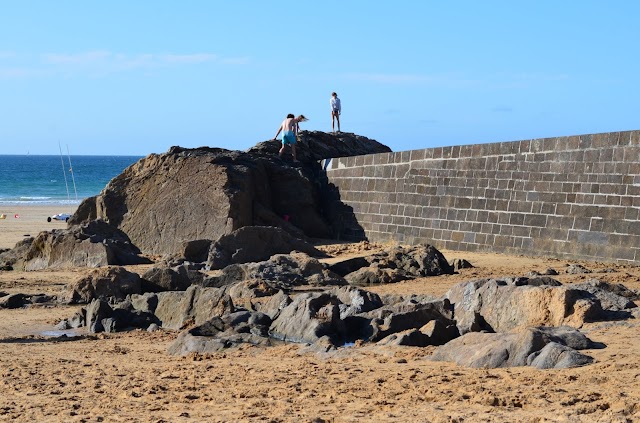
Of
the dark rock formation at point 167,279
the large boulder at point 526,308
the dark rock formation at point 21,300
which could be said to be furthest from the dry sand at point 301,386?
the dark rock formation at point 167,279

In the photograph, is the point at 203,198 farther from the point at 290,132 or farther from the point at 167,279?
the point at 167,279

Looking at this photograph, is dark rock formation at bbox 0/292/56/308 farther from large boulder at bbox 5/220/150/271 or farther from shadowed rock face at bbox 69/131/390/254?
shadowed rock face at bbox 69/131/390/254

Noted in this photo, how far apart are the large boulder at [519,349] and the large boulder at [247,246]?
7609 mm

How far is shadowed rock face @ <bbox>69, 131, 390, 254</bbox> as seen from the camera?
19047mm

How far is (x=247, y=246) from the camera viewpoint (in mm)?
15875

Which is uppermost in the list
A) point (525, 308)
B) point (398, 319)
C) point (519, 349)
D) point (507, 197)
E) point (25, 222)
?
point (507, 197)

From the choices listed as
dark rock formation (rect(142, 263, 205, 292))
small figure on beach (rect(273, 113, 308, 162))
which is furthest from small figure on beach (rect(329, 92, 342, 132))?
dark rock formation (rect(142, 263, 205, 292))

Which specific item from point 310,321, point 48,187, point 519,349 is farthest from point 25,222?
point 48,187

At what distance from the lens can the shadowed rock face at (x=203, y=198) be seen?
19.0 m

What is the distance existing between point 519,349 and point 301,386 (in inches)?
63.7

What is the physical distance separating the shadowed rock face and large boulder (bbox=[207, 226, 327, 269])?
2397 millimetres

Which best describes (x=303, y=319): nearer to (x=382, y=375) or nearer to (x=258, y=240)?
(x=382, y=375)

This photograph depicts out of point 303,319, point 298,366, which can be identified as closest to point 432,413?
point 298,366

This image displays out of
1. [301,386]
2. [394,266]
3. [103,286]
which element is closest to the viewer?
[301,386]
